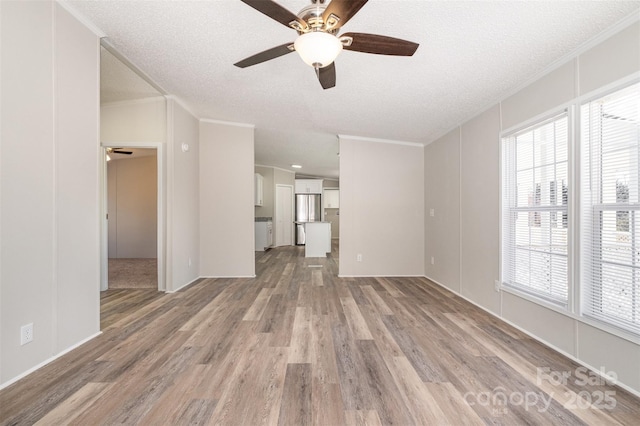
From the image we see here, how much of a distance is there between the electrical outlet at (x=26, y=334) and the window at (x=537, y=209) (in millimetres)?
3961

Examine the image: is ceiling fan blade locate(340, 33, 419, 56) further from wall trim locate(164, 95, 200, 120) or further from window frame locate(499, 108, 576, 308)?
wall trim locate(164, 95, 200, 120)

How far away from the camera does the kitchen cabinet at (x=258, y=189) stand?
7656mm

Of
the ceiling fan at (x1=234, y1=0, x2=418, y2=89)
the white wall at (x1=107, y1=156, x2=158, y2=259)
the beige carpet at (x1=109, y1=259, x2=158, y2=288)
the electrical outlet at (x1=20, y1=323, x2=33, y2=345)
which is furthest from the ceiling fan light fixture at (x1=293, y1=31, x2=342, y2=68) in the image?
the white wall at (x1=107, y1=156, x2=158, y2=259)

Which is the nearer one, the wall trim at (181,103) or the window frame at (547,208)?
the window frame at (547,208)

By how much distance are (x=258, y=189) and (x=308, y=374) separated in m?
6.38

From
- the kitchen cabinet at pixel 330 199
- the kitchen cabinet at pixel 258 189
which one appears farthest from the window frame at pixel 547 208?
the kitchen cabinet at pixel 330 199

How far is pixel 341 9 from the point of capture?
1.45 m

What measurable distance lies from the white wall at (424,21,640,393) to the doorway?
5.42 meters

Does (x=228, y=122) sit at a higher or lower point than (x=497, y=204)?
higher

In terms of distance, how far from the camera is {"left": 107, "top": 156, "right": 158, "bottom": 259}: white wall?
677 cm

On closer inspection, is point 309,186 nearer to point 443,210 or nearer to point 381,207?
point 381,207

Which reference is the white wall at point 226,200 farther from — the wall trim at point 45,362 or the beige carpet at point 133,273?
the wall trim at point 45,362

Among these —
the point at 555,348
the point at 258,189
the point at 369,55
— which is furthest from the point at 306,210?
the point at 555,348

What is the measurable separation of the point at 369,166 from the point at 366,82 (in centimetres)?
222
